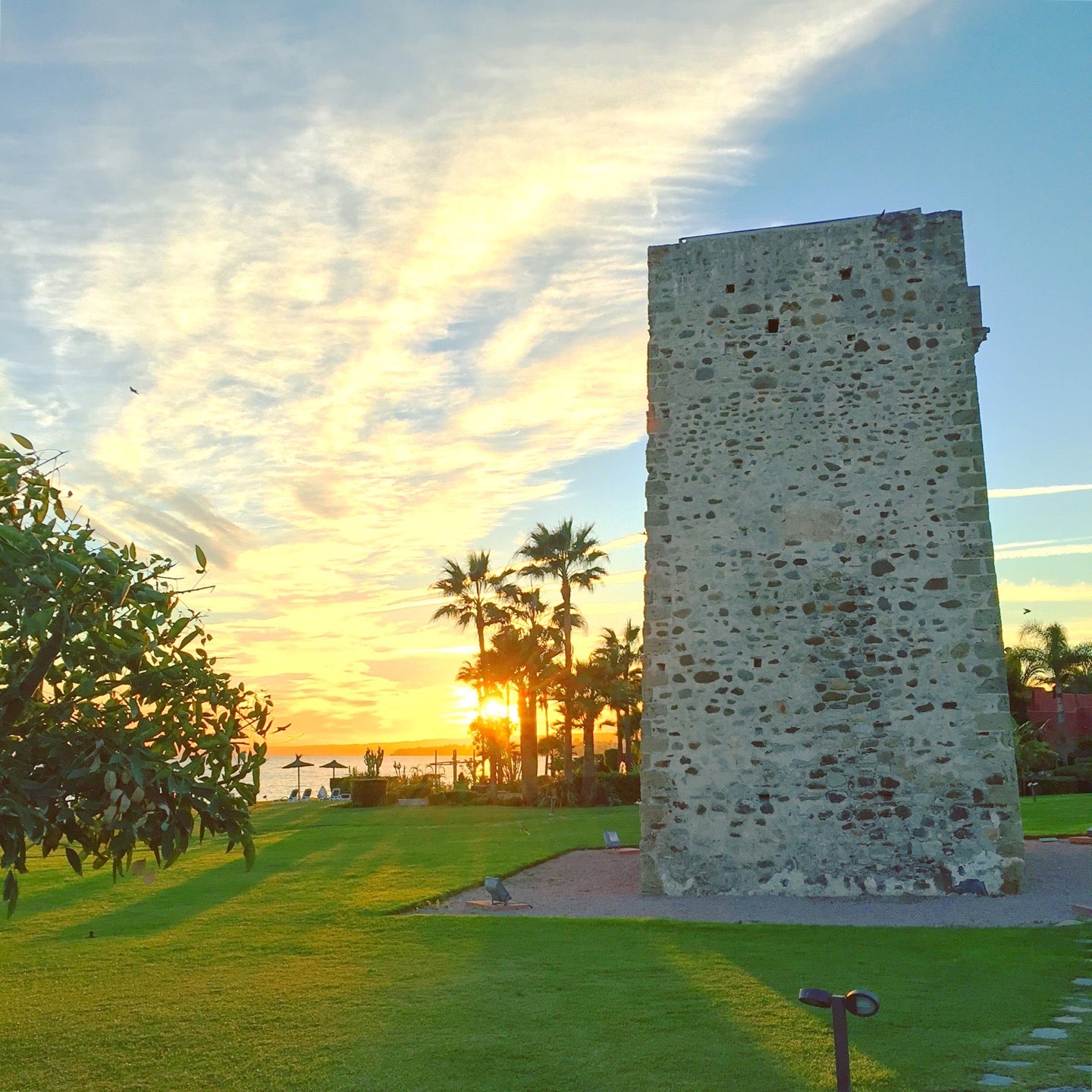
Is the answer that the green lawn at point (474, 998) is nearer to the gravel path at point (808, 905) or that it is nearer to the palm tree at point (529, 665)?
the gravel path at point (808, 905)

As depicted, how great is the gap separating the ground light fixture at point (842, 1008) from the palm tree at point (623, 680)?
28.3m

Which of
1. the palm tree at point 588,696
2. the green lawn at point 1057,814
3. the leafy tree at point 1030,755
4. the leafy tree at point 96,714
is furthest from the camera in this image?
the palm tree at point 588,696

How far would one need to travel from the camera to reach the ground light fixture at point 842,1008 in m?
4.52

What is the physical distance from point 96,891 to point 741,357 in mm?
11246

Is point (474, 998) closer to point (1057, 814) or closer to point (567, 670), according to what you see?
point (1057, 814)

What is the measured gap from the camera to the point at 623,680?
3388cm

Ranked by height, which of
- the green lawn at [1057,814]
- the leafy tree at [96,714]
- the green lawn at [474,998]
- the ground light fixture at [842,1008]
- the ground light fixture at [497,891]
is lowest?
the green lawn at [1057,814]

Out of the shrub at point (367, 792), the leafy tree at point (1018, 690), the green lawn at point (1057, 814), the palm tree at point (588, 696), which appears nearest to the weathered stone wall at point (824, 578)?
the green lawn at point (1057, 814)

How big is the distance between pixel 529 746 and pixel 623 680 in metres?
4.09

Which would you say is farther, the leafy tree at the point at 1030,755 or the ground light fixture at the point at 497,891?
the leafy tree at the point at 1030,755

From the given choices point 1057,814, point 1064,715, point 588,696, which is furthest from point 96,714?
point 1064,715

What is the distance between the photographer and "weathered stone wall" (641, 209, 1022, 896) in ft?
39.5

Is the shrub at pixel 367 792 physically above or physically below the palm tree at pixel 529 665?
below

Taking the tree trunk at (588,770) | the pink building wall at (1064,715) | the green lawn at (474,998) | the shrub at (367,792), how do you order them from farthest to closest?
the pink building wall at (1064,715), the shrub at (367,792), the tree trunk at (588,770), the green lawn at (474,998)
